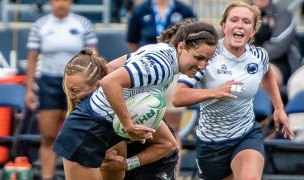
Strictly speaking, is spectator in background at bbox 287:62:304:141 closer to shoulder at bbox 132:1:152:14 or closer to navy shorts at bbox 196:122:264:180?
shoulder at bbox 132:1:152:14

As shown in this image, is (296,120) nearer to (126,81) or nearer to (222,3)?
(222,3)

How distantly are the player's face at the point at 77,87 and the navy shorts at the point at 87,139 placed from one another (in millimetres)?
107

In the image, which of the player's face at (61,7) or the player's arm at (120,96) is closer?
the player's arm at (120,96)

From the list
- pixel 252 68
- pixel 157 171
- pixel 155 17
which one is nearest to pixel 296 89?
pixel 155 17

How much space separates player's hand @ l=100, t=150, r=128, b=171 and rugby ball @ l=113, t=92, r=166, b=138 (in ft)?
1.02

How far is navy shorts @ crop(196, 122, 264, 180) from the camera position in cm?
793

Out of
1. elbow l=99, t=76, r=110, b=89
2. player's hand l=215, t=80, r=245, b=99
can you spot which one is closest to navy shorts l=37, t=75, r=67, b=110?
player's hand l=215, t=80, r=245, b=99

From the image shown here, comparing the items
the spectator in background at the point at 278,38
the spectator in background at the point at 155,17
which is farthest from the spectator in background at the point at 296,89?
the spectator in background at the point at 155,17

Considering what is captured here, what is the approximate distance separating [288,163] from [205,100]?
3135 mm

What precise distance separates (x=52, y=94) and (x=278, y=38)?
207 centimetres

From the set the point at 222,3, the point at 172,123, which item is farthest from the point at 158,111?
the point at 222,3

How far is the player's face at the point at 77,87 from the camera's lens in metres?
7.05

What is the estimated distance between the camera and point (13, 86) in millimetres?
10539

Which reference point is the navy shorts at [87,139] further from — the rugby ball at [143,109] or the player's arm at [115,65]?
the player's arm at [115,65]
